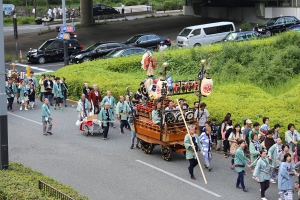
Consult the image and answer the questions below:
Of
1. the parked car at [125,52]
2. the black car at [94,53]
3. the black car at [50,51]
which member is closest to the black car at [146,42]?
the black car at [94,53]

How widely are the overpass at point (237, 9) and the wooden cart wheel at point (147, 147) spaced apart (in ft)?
104

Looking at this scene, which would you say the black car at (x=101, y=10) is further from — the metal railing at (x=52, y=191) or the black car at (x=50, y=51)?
the metal railing at (x=52, y=191)

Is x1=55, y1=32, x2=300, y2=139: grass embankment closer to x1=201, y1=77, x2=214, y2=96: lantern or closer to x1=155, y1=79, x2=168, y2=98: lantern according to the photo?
x1=155, y1=79, x2=168, y2=98: lantern

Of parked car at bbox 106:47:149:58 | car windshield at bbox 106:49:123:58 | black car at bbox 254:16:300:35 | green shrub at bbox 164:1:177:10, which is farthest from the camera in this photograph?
green shrub at bbox 164:1:177:10

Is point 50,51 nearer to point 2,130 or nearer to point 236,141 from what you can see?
point 236,141

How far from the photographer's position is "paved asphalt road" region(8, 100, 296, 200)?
1489 cm

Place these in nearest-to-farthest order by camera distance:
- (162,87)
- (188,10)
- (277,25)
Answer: (162,87) < (277,25) < (188,10)

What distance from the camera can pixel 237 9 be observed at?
174 feet

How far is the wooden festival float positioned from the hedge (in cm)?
484

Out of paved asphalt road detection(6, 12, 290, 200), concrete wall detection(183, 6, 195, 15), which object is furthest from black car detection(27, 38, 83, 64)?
concrete wall detection(183, 6, 195, 15)

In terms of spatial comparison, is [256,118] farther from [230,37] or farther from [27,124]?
[230,37]

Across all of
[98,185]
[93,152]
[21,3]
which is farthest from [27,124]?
[21,3]

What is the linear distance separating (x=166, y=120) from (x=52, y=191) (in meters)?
5.99

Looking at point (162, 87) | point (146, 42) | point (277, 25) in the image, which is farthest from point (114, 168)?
point (277, 25)
